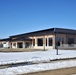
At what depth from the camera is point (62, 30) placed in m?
60.7

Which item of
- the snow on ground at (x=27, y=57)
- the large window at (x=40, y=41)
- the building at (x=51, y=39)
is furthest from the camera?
the large window at (x=40, y=41)

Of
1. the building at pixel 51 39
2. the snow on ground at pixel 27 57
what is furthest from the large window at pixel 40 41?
the snow on ground at pixel 27 57

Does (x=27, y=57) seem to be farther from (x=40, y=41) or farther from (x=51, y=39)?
(x=40, y=41)

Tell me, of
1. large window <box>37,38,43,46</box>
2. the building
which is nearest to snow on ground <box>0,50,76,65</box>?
the building

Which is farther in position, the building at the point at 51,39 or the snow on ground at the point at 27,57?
the building at the point at 51,39

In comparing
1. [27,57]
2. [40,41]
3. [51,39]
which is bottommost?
[27,57]

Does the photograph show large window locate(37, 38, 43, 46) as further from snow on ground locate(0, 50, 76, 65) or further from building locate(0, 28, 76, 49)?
snow on ground locate(0, 50, 76, 65)

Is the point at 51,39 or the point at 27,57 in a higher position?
the point at 51,39

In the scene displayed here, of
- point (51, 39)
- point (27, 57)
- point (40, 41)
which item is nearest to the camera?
point (27, 57)

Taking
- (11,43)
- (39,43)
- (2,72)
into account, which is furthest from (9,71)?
(11,43)

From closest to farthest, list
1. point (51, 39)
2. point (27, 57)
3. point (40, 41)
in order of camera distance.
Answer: point (27, 57), point (51, 39), point (40, 41)

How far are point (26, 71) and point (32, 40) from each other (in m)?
56.7

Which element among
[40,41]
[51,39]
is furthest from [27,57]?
[40,41]

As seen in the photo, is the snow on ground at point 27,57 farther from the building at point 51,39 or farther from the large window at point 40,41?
the large window at point 40,41
